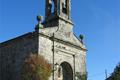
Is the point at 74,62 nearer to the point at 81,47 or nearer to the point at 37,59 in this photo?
the point at 81,47

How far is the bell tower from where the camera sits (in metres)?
40.2

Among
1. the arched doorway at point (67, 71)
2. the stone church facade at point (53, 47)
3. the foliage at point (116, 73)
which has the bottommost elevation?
the foliage at point (116, 73)

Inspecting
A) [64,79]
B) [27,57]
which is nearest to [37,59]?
[27,57]

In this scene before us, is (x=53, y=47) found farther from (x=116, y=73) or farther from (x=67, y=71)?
(x=116, y=73)

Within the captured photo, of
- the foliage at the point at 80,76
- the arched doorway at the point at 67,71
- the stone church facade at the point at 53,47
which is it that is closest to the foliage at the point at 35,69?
the stone church facade at the point at 53,47

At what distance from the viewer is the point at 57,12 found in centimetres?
4028

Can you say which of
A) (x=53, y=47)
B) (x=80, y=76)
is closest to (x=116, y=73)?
(x=53, y=47)

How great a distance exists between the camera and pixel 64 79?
131ft

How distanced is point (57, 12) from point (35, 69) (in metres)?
9.64

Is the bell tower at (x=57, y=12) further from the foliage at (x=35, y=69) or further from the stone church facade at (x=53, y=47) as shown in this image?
the foliage at (x=35, y=69)

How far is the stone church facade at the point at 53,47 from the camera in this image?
118 feet

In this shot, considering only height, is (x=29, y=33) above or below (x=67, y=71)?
above

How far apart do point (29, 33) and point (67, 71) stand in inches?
291

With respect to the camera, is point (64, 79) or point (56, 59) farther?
point (64, 79)
